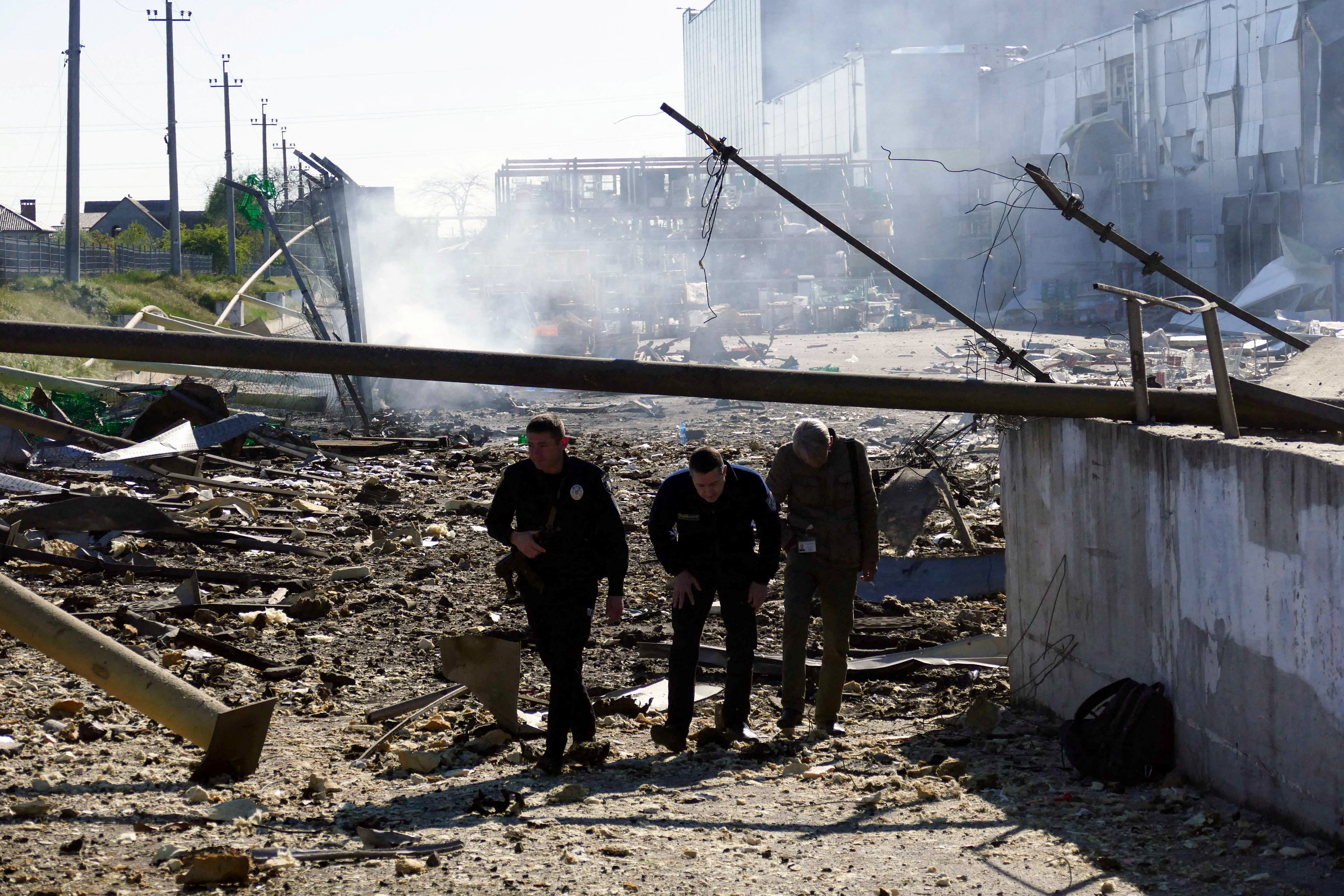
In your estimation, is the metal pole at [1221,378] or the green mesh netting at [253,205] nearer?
the metal pole at [1221,378]

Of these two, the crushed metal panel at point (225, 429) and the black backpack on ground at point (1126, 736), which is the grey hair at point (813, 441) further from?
the crushed metal panel at point (225, 429)

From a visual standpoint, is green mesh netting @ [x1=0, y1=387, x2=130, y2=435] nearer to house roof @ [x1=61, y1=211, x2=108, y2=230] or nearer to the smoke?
the smoke

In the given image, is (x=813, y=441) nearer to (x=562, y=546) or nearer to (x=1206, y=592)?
(x=562, y=546)

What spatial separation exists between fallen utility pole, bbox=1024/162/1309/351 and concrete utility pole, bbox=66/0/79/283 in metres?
25.8

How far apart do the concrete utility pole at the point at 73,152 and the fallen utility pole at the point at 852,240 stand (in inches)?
966

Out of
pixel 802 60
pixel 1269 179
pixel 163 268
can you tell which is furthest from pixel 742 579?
pixel 802 60

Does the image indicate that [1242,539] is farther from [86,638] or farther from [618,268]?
[618,268]

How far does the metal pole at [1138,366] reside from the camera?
5.22m

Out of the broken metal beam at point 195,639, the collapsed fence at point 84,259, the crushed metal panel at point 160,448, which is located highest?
the collapsed fence at point 84,259

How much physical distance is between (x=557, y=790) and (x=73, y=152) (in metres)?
27.5

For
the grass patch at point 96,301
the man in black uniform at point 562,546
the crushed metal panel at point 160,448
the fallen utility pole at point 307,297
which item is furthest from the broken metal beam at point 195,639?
the grass patch at point 96,301

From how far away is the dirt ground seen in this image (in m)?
3.87

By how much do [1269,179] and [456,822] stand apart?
41.5 meters

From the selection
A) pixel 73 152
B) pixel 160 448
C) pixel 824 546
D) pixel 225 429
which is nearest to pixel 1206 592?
pixel 824 546
